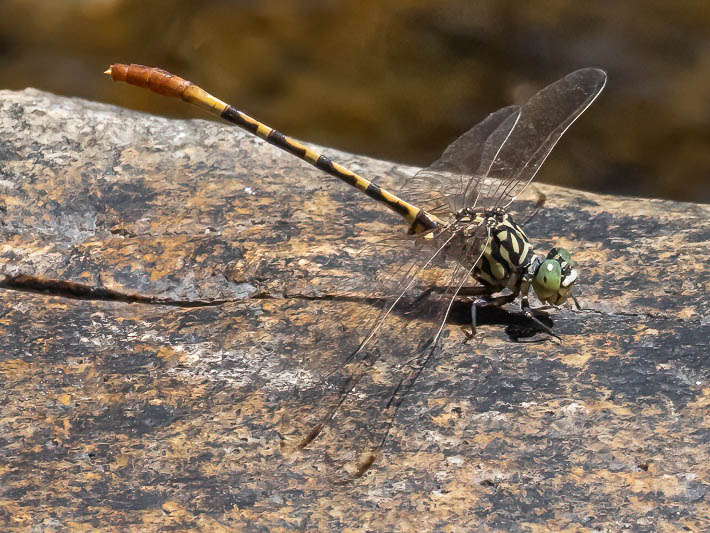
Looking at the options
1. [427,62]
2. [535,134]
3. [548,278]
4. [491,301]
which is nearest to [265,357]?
[491,301]

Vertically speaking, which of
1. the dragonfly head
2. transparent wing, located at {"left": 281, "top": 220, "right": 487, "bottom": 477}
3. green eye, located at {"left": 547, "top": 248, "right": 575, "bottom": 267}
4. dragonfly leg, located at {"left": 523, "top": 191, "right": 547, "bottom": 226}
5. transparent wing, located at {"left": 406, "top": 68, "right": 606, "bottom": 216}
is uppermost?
transparent wing, located at {"left": 406, "top": 68, "right": 606, "bottom": 216}

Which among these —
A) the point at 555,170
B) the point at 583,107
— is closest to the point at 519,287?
the point at 583,107

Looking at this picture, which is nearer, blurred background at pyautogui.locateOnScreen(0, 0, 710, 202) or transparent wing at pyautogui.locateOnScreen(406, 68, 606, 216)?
transparent wing at pyautogui.locateOnScreen(406, 68, 606, 216)

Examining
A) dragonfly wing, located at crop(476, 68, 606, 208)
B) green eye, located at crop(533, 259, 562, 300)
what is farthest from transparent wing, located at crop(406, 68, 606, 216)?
green eye, located at crop(533, 259, 562, 300)

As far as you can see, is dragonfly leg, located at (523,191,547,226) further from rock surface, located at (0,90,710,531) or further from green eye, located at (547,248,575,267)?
green eye, located at (547,248,575,267)

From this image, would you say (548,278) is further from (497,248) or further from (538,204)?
(538,204)

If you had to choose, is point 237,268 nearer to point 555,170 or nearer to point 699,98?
point 555,170
